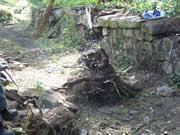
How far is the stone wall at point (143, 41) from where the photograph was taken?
5004mm

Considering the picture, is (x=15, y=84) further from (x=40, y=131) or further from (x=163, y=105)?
(x=163, y=105)

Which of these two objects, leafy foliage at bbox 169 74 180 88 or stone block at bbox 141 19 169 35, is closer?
leafy foliage at bbox 169 74 180 88

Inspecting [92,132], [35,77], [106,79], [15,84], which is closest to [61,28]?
[35,77]

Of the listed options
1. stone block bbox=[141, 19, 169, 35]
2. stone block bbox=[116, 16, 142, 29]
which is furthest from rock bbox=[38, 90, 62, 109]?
stone block bbox=[116, 16, 142, 29]

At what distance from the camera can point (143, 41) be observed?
5.65 metres

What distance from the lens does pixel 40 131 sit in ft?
10.6

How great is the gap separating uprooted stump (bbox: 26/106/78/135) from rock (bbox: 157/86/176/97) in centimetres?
176

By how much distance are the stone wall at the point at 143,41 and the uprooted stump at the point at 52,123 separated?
7.73 feet

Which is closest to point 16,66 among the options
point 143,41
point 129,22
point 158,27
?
point 129,22

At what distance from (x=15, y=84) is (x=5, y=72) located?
54 centimetres

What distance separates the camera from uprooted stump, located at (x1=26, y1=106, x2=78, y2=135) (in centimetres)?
324

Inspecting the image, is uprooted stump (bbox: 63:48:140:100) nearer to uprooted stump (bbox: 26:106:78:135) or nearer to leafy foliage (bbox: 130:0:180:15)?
uprooted stump (bbox: 26:106:78:135)

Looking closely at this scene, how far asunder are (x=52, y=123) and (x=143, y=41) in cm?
308

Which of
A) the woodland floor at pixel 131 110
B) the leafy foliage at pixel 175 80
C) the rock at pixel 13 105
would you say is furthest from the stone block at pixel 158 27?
the rock at pixel 13 105
